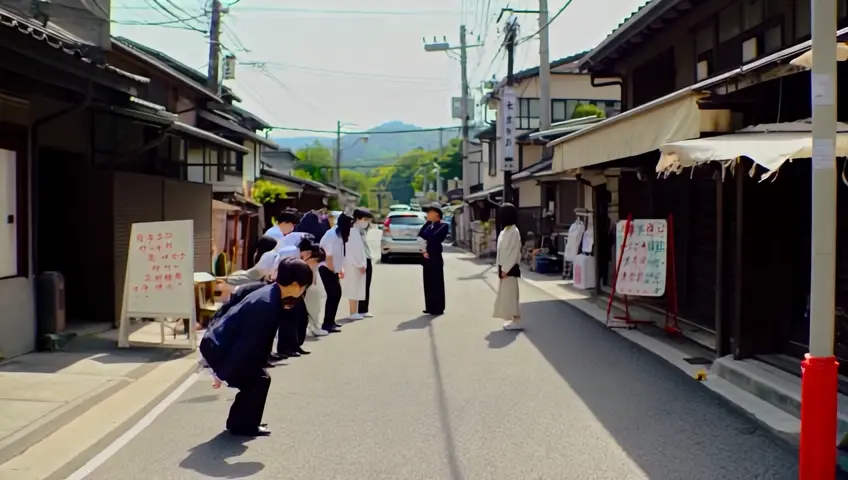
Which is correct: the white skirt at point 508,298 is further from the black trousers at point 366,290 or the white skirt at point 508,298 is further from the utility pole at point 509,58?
the utility pole at point 509,58

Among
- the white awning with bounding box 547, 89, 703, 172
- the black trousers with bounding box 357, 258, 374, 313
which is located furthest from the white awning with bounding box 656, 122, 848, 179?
the black trousers with bounding box 357, 258, 374, 313


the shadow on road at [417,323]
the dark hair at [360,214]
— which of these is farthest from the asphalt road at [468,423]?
the dark hair at [360,214]

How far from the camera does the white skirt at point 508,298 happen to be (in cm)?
1293

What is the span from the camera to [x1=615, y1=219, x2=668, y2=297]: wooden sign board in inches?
467

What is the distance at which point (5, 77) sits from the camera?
31.6ft

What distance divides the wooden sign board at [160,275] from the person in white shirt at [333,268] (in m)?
2.48

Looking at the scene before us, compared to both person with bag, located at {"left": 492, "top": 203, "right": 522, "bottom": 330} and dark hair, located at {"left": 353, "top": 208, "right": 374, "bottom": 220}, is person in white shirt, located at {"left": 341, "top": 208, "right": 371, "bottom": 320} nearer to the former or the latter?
dark hair, located at {"left": 353, "top": 208, "right": 374, "bottom": 220}

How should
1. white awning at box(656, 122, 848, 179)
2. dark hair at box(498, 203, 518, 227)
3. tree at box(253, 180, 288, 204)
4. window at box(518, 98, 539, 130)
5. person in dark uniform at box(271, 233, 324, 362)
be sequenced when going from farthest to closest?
window at box(518, 98, 539, 130)
tree at box(253, 180, 288, 204)
dark hair at box(498, 203, 518, 227)
person in dark uniform at box(271, 233, 324, 362)
white awning at box(656, 122, 848, 179)

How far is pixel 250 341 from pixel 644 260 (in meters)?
7.42

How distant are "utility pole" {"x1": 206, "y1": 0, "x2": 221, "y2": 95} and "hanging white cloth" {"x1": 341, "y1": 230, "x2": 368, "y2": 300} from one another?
12116 mm

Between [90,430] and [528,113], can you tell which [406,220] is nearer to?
[528,113]

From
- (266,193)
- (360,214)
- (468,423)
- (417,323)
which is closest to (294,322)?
(417,323)

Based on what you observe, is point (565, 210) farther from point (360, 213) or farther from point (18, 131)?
point (18, 131)

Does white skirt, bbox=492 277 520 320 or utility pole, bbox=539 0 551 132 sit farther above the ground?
utility pole, bbox=539 0 551 132
